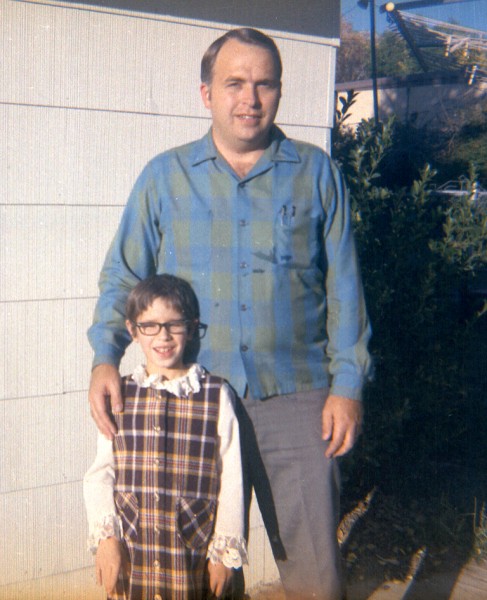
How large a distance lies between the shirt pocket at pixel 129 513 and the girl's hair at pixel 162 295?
1.55 feet

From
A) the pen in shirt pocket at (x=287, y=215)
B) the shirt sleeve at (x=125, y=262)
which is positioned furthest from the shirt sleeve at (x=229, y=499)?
the pen in shirt pocket at (x=287, y=215)

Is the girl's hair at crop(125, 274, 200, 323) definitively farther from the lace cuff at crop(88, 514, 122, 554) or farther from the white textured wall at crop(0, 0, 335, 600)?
the white textured wall at crop(0, 0, 335, 600)

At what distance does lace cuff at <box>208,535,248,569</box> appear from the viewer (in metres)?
2.03

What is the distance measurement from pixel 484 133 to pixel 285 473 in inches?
386

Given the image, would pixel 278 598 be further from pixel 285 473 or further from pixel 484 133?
pixel 484 133

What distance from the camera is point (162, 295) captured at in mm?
2020

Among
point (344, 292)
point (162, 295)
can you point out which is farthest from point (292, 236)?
point (162, 295)

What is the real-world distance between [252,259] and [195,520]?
718 mm

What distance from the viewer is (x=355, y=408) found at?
6.88 ft

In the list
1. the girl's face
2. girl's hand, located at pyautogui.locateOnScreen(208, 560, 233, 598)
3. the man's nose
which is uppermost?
the man's nose

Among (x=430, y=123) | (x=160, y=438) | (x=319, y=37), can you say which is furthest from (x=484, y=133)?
(x=160, y=438)

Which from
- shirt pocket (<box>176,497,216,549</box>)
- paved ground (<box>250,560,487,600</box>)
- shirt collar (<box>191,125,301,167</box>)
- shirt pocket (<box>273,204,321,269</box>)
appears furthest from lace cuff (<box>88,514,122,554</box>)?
paved ground (<box>250,560,487,600</box>)

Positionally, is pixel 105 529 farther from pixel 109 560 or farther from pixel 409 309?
pixel 409 309

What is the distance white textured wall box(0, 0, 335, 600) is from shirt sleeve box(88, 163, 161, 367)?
0.62 meters
